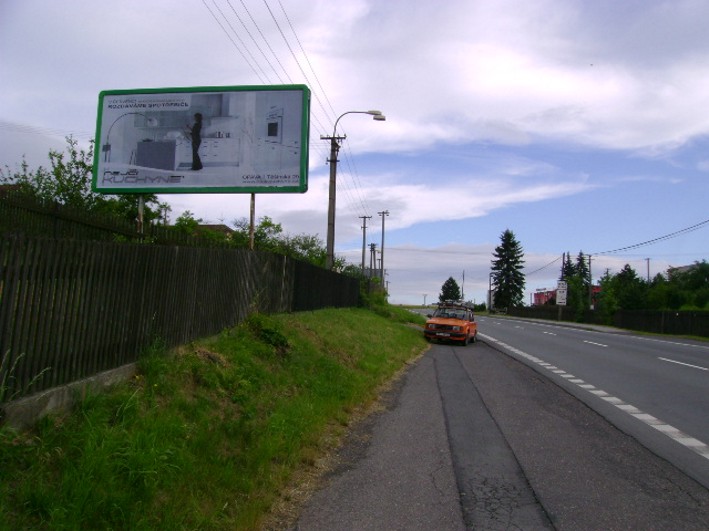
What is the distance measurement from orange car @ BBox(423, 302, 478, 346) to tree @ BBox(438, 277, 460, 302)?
5184 inches

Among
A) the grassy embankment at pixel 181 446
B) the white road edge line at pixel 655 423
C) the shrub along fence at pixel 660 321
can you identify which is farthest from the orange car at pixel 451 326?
the shrub along fence at pixel 660 321

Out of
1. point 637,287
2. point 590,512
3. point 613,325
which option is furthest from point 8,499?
point 637,287

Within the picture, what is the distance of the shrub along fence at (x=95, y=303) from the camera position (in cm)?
480

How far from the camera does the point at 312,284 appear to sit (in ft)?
61.9

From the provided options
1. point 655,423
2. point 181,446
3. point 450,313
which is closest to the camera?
point 181,446

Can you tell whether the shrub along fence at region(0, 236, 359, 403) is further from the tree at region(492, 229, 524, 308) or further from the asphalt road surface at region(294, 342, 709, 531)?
the tree at region(492, 229, 524, 308)

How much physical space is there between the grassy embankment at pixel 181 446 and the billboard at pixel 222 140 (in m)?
5.89

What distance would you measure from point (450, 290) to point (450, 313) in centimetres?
13811

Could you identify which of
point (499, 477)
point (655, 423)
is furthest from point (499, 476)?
point (655, 423)

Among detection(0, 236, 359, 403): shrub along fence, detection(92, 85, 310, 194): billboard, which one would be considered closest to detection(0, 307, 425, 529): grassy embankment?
detection(0, 236, 359, 403): shrub along fence

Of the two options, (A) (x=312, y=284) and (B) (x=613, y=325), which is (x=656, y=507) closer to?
(A) (x=312, y=284)

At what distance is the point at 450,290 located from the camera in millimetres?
163250

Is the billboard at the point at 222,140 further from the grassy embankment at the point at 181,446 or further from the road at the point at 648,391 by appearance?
the road at the point at 648,391

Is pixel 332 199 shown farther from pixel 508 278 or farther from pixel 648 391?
pixel 508 278
